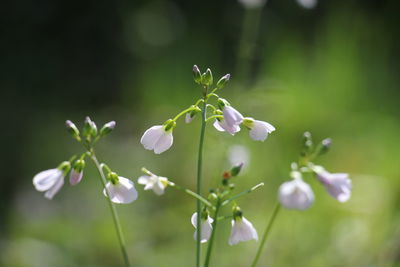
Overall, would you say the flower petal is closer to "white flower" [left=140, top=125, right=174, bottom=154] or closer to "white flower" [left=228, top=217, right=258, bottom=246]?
"white flower" [left=140, top=125, right=174, bottom=154]

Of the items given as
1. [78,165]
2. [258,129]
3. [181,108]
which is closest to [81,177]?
[78,165]

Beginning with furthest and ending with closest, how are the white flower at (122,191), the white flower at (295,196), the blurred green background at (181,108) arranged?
the blurred green background at (181,108) < the white flower at (122,191) < the white flower at (295,196)

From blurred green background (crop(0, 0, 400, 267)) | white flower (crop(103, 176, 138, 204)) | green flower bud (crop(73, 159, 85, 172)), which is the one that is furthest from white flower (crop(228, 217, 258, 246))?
blurred green background (crop(0, 0, 400, 267))

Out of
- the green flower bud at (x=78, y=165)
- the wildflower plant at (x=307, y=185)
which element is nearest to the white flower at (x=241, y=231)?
the wildflower plant at (x=307, y=185)

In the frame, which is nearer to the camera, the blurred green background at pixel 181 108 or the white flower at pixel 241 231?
the white flower at pixel 241 231

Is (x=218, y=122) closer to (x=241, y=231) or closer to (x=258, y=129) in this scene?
(x=258, y=129)

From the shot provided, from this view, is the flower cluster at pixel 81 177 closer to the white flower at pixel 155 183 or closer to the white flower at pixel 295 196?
the white flower at pixel 155 183
